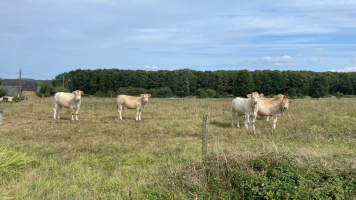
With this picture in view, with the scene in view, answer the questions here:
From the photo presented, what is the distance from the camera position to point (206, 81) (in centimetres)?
7519

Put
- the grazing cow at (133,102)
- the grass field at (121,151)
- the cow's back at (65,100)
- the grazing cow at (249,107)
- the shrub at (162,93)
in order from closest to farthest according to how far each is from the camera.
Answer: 1. the grass field at (121,151)
2. the grazing cow at (249,107)
3. the cow's back at (65,100)
4. the grazing cow at (133,102)
5. the shrub at (162,93)

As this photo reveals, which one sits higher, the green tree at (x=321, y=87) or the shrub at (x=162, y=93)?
the green tree at (x=321, y=87)

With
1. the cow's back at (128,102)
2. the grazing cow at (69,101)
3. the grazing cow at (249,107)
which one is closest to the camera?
the grazing cow at (249,107)

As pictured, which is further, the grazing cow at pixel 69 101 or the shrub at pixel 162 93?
the shrub at pixel 162 93

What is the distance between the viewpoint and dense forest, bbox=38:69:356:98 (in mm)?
70562

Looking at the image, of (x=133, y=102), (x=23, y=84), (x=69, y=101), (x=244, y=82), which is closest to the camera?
(x=69, y=101)

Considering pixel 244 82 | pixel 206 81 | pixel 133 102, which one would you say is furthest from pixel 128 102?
pixel 206 81

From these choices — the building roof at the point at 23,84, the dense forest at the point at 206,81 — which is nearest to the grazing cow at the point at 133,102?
the dense forest at the point at 206,81

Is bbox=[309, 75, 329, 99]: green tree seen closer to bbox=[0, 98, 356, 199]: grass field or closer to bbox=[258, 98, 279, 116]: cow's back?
bbox=[0, 98, 356, 199]: grass field

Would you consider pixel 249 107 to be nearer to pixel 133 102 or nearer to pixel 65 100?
pixel 133 102

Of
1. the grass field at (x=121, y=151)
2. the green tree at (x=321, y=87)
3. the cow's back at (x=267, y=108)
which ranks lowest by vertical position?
the grass field at (x=121, y=151)

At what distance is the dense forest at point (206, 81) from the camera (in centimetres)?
7056

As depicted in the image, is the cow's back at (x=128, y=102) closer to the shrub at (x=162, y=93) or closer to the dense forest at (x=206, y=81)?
the shrub at (x=162, y=93)

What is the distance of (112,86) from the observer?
72438 mm
